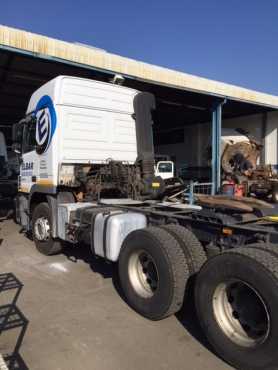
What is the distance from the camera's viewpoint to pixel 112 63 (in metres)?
10.1

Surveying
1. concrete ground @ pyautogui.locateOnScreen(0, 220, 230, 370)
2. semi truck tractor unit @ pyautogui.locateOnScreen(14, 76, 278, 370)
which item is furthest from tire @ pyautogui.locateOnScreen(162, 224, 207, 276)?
concrete ground @ pyautogui.locateOnScreen(0, 220, 230, 370)

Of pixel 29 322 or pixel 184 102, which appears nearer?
pixel 29 322

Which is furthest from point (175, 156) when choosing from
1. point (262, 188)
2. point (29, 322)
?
point (29, 322)

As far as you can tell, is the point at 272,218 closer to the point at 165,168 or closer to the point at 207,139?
the point at 165,168

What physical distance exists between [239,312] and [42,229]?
4404mm

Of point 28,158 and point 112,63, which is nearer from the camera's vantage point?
point 28,158

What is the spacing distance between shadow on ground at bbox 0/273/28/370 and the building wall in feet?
53.3

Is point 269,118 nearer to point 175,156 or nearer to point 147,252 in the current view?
point 175,156

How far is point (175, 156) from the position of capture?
24.1 metres

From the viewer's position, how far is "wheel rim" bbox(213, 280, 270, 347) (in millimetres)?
2895

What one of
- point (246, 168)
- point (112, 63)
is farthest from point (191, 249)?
point (246, 168)

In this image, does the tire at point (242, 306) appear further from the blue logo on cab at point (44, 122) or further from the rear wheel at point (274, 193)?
the rear wheel at point (274, 193)

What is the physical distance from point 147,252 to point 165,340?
3.01 ft

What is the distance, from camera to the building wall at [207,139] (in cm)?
1820
